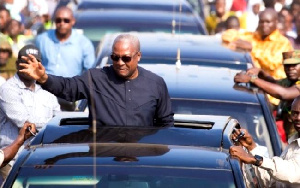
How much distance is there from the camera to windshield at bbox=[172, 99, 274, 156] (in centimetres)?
860

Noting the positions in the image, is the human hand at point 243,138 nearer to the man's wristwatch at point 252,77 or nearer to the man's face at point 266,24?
the man's wristwatch at point 252,77

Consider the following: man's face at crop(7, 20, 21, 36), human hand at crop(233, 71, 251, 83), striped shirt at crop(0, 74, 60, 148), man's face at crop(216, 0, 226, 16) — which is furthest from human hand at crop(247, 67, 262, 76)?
man's face at crop(216, 0, 226, 16)

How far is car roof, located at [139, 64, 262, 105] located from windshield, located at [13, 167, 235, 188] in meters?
3.14

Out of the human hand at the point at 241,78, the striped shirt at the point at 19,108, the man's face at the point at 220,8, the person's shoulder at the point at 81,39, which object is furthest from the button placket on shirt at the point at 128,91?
the man's face at the point at 220,8

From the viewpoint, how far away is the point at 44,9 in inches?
862

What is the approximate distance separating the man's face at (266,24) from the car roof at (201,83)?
10.6 ft

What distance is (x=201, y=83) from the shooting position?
9.08m

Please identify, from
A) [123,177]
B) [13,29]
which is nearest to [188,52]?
[123,177]

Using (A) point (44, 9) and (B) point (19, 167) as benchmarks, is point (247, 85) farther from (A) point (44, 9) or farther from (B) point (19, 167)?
(A) point (44, 9)

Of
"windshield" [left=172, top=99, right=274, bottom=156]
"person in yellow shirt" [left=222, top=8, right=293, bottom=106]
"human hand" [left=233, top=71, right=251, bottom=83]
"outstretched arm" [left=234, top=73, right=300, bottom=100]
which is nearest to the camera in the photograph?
"windshield" [left=172, top=99, right=274, bottom=156]

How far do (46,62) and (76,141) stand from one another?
7183mm

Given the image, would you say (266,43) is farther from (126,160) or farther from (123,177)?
(123,177)

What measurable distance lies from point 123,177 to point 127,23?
9.05m

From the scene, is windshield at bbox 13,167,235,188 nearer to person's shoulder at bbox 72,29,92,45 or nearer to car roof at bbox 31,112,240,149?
car roof at bbox 31,112,240,149
